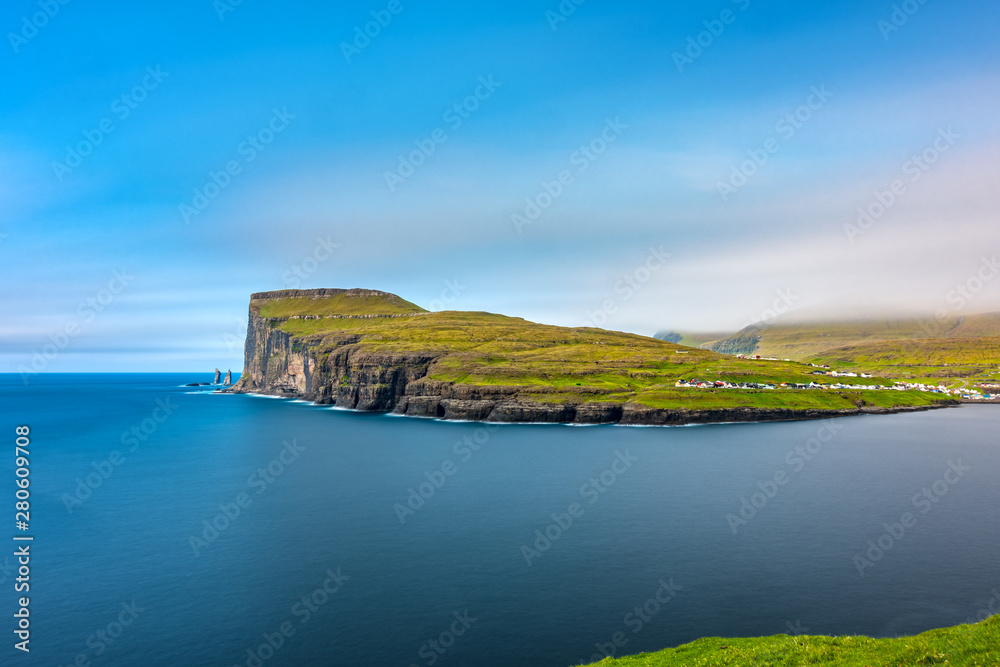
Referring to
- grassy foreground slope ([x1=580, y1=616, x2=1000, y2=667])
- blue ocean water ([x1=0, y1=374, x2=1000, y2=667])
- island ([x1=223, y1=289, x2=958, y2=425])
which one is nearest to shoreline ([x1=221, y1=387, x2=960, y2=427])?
island ([x1=223, y1=289, x2=958, y2=425])

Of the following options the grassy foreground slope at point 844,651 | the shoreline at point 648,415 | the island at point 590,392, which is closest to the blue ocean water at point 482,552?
the grassy foreground slope at point 844,651

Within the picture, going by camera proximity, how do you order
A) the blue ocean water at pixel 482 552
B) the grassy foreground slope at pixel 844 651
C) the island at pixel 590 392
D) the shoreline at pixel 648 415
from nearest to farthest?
the grassy foreground slope at pixel 844 651
the blue ocean water at pixel 482 552
the shoreline at pixel 648 415
the island at pixel 590 392

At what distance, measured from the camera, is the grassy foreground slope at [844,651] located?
2225cm

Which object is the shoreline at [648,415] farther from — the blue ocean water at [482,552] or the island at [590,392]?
the blue ocean water at [482,552]

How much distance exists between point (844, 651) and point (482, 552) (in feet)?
97.1

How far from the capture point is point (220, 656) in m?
32.1

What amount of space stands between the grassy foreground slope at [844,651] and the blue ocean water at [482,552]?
4.95 metres

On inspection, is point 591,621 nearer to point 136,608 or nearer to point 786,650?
point 786,650

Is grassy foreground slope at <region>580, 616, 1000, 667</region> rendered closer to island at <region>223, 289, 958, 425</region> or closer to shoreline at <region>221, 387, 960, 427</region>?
shoreline at <region>221, 387, 960, 427</region>

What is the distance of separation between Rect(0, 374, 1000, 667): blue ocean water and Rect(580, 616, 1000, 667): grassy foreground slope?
195 inches

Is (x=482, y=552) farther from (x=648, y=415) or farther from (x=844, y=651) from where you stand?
(x=648, y=415)

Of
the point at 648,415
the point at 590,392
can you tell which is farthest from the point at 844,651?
the point at 590,392

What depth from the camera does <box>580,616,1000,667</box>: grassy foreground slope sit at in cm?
2225

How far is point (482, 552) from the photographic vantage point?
48.2 meters
